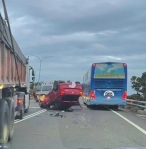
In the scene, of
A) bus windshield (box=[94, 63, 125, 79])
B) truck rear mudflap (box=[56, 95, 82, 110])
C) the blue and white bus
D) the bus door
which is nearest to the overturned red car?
A: truck rear mudflap (box=[56, 95, 82, 110])

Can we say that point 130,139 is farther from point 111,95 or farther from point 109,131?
point 111,95

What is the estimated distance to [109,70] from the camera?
28.1 metres

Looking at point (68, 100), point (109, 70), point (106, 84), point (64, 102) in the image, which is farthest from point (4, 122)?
point (106, 84)

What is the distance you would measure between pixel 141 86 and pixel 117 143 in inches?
1532

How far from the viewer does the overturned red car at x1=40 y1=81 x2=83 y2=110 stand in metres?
25.5

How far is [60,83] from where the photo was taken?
26.0 metres

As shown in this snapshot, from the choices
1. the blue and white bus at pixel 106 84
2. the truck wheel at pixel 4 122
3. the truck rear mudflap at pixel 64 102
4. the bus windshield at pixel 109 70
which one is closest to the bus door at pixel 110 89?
the blue and white bus at pixel 106 84

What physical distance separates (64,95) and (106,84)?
4241mm

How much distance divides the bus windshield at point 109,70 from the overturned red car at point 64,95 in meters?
2.33

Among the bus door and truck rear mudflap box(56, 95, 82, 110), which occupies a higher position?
the bus door

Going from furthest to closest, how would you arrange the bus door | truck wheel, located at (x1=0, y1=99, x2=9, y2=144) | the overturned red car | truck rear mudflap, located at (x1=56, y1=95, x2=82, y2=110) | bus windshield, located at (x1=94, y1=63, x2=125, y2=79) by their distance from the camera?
the bus door
bus windshield, located at (x1=94, y1=63, x2=125, y2=79)
truck rear mudflap, located at (x1=56, y1=95, x2=82, y2=110)
the overturned red car
truck wheel, located at (x1=0, y1=99, x2=9, y2=144)

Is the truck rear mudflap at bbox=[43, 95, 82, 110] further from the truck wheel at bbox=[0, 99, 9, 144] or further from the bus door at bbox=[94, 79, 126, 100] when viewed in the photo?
the truck wheel at bbox=[0, 99, 9, 144]

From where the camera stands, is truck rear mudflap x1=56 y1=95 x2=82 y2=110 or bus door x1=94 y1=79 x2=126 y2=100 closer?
truck rear mudflap x1=56 y1=95 x2=82 y2=110

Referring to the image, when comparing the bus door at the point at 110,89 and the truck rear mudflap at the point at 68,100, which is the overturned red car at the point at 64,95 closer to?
the truck rear mudflap at the point at 68,100
